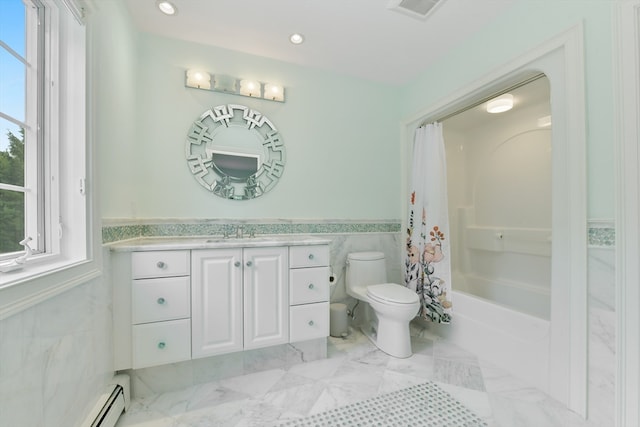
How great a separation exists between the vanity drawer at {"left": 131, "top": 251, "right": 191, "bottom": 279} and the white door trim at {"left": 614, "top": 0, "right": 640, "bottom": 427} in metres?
2.20

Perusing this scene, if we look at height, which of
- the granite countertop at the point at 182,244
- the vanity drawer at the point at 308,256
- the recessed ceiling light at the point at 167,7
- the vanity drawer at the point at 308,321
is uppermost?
the recessed ceiling light at the point at 167,7

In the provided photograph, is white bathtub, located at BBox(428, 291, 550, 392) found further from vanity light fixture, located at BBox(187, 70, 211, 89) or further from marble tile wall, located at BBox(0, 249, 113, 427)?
vanity light fixture, located at BBox(187, 70, 211, 89)

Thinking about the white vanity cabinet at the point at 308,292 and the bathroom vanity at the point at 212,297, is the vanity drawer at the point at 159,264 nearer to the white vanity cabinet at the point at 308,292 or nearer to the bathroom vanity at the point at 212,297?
the bathroom vanity at the point at 212,297

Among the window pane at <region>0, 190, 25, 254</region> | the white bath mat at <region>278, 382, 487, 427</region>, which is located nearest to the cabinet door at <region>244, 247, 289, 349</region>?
the white bath mat at <region>278, 382, 487, 427</region>

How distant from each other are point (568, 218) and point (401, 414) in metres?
1.37

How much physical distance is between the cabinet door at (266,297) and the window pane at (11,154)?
1.01 m

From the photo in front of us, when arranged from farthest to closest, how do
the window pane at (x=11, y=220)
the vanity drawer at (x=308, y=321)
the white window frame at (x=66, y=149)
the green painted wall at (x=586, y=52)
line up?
the vanity drawer at (x=308, y=321) → the green painted wall at (x=586, y=52) → the white window frame at (x=66, y=149) → the window pane at (x=11, y=220)

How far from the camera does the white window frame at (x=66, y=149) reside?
3.49 ft

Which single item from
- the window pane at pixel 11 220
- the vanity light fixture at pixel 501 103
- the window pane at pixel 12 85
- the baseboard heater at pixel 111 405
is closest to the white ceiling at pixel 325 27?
the vanity light fixture at pixel 501 103

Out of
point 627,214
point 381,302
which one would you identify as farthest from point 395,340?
point 627,214

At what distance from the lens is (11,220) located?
2.94 ft

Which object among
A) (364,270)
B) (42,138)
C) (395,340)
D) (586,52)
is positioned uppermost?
(586,52)

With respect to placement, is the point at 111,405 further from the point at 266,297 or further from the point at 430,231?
the point at 430,231

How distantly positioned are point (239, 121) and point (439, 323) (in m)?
2.42
